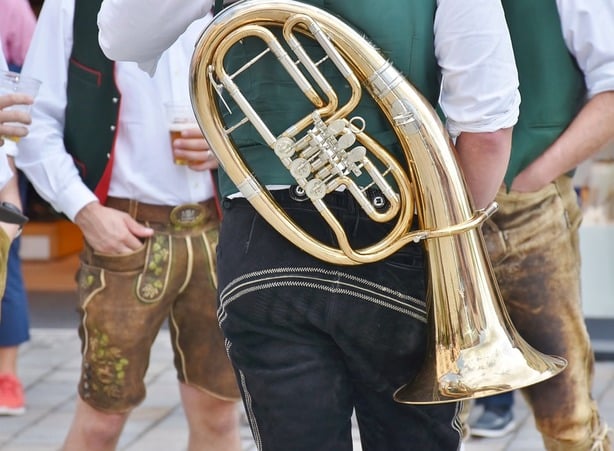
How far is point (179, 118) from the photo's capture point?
3.46 metres

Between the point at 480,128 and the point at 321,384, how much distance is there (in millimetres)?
553

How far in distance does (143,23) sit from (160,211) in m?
1.24

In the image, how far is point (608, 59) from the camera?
3033 mm

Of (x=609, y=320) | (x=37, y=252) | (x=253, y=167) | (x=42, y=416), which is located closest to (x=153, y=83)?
(x=253, y=167)

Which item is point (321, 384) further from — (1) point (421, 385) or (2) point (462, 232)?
(2) point (462, 232)

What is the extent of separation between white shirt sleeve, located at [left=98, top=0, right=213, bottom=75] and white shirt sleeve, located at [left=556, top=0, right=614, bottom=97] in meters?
1.01

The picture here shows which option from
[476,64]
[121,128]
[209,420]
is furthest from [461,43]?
[209,420]

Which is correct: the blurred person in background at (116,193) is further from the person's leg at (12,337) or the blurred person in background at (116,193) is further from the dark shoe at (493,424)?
the person's leg at (12,337)

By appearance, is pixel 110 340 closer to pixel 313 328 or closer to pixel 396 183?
pixel 313 328

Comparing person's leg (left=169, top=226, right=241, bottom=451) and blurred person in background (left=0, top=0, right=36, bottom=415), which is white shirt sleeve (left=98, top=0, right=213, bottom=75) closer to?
person's leg (left=169, top=226, right=241, bottom=451)

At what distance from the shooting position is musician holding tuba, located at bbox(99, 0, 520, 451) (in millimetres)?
2277

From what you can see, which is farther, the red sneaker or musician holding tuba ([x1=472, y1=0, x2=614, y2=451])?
the red sneaker

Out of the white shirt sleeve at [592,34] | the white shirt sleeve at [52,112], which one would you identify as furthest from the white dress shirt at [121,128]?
the white shirt sleeve at [592,34]

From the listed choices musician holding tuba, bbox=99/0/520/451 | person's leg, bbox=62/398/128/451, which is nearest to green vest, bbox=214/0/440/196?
musician holding tuba, bbox=99/0/520/451
